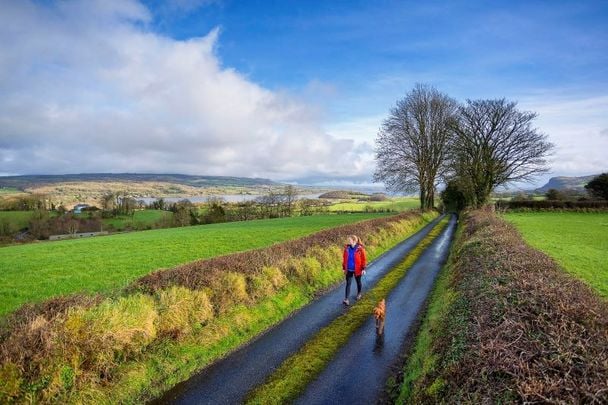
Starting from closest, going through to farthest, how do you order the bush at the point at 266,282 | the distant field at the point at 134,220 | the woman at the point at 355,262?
the bush at the point at 266,282, the woman at the point at 355,262, the distant field at the point at 134,220

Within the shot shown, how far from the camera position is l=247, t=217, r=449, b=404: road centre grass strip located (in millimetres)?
7598

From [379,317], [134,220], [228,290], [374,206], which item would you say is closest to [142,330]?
[228,290]

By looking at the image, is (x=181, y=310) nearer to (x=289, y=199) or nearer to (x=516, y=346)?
(x=516, y=346)

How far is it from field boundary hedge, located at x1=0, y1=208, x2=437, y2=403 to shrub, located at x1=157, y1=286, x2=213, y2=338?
3 centimetres

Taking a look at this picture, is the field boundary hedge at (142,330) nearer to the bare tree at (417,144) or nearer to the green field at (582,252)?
the green field at (582,252)

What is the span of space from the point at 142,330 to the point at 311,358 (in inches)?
174

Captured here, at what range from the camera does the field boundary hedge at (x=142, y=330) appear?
6863mm

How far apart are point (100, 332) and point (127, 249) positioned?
20.1m

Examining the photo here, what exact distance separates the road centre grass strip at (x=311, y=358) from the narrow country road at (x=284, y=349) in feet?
0.79

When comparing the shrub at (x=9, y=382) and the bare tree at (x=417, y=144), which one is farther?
the bare tree at (x=417, y=144)

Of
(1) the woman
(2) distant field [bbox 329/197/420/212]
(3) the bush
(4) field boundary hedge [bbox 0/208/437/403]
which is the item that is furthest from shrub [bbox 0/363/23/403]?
(2) distant field [bbox 329/197/420/212]

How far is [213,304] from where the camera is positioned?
11.1m

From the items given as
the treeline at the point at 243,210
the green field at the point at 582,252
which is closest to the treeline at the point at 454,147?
the green field at the point at 582,252

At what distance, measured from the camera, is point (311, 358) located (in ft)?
29.8
